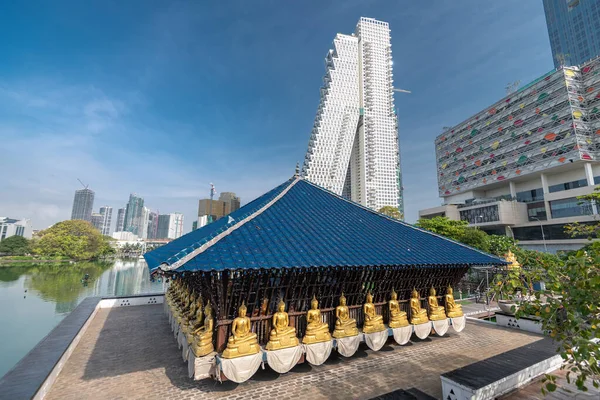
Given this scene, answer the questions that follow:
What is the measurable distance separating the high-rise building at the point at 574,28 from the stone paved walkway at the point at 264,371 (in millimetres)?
80748

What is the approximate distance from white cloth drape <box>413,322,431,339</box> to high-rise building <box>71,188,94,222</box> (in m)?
205

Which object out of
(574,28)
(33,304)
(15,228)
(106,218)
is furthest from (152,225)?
(574,28)

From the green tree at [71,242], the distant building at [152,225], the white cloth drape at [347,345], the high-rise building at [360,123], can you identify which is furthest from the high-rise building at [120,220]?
the white cloth drape at [347,345]

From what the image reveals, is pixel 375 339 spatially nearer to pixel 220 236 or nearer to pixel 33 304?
pixel 220 236

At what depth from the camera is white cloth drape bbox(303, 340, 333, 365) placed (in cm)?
755

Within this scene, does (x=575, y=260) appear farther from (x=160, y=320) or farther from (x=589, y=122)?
(x=589, y=122)

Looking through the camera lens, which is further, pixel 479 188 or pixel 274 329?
pixel 479 188

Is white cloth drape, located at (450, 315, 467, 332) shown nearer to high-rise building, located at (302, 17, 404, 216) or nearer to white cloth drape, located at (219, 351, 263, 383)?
white cloth drape, located at (219, 351, 263, 383)

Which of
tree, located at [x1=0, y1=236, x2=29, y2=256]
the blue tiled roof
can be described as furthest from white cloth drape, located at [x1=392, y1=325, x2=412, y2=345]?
tree, located at [x1=0, y1=236, x2=29, y2=256]

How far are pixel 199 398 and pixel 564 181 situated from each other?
56.2 metres

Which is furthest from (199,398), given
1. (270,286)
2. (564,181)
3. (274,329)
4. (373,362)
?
(564,181)

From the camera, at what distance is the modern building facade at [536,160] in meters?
39.1

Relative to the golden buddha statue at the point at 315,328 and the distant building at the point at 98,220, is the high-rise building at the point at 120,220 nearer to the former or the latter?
the distant building at the point at 98,220

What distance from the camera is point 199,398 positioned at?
21.1 feet
